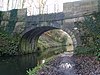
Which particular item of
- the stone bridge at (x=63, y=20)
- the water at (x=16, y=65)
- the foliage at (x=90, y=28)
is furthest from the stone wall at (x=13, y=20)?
the foliage at (x=90, y=28)

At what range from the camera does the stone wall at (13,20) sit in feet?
78.0

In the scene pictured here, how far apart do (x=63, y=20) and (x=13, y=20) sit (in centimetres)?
646

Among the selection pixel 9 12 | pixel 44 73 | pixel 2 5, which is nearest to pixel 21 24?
pixel 9 12

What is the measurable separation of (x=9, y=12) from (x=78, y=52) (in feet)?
37.3

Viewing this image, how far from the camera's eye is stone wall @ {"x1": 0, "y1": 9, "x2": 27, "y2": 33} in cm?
2377

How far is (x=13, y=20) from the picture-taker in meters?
24.3

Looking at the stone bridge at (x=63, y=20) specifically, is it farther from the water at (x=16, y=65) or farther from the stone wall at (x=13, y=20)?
the water at (x=16, y=65)

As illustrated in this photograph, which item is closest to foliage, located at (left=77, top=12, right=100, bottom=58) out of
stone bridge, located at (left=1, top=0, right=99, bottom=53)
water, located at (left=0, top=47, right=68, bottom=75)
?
stone bridge, located at (left=1, top=0, right=99, bottom=53)

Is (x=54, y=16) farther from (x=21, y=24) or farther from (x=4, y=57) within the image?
(x=4, y=57)

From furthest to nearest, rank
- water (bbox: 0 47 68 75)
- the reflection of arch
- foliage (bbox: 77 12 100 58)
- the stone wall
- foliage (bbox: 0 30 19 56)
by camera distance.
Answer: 1. the reflection of arch
2. the stone wall
3. foliage (bbox: 0 30 19 56)
4. foliage (bbox: 77 12 100 58)
5. water (bbox: 0 47 68 75)

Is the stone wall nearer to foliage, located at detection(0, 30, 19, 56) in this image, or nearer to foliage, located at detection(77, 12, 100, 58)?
foliage, located at detection(0, 30, 19, 56)

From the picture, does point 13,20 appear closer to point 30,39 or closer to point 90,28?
point 30,39

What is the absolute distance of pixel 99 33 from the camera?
16531mm

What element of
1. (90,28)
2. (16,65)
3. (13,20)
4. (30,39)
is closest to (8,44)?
(13,20)
